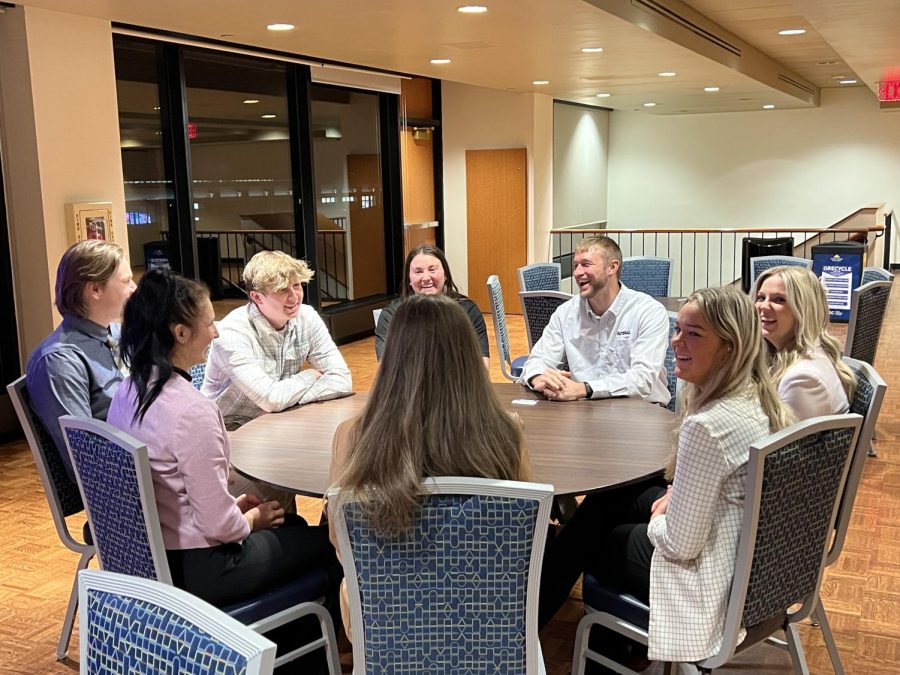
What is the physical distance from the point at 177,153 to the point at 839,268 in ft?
19.7

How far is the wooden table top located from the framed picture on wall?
9.80 feet

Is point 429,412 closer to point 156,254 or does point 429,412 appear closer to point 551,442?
point 551,442

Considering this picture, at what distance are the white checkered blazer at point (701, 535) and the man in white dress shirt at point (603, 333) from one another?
1519mm

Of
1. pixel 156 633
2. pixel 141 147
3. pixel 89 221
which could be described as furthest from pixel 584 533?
pixel 141 147

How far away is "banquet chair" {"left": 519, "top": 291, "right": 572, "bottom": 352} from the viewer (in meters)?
5.10

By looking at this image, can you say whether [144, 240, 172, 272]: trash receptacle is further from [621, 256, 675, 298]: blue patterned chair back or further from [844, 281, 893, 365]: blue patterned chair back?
[844, 281, 893, 365]: blue patterned chair back

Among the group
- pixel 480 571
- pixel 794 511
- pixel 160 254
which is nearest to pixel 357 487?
pixel 480 571

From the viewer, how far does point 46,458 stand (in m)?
2.85

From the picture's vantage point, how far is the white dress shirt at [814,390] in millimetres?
2771

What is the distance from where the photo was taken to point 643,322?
3.78 m

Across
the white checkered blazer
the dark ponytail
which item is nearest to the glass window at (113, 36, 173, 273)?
the dark ponytail

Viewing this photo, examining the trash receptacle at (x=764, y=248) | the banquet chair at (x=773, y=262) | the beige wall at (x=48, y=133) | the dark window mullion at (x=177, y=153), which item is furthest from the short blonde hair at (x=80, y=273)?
the trash receptacle at (x=764, y=248)

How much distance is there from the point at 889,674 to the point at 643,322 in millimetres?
1554

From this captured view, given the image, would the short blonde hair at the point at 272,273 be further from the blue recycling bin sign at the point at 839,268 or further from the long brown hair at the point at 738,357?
the blue recycling bin sign at the point at 839,268
